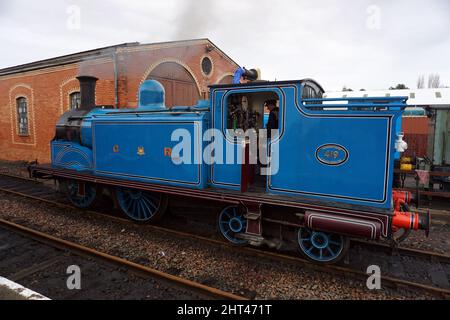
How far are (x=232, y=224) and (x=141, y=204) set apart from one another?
7.35ft

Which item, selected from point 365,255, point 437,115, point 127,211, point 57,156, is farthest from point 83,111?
point 437,115

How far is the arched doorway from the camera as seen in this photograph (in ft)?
40.2

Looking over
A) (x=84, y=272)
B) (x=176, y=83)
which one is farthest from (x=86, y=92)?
(x=176, y=83)

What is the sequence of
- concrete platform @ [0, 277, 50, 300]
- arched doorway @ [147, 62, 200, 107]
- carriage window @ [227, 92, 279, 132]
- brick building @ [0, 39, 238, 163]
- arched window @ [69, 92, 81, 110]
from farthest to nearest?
arched window @ [69, 92, 81, 110] < arched doorway @ [147, 62, 200, 107] < brick building @ [0, 39, 238, 163] < carriage window @ [227, 92, 279, 132] < concrete platform @ [0, 277, 50, 300]

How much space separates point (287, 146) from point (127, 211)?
3915 millimetres

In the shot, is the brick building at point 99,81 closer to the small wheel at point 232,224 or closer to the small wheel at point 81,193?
the small wheel at point 81,193

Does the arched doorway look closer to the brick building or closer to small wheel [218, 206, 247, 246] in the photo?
the brick building

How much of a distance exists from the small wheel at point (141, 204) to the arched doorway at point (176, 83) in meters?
6.44

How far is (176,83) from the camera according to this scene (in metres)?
13.0

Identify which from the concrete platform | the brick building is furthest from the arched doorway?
the concrete platform

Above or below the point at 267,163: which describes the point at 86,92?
above

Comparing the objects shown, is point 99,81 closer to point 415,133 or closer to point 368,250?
point 368,250

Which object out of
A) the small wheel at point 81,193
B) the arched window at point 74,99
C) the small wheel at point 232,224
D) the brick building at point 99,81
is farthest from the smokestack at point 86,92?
the arched window at point 74,99

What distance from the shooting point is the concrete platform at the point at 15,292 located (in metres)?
3.70
